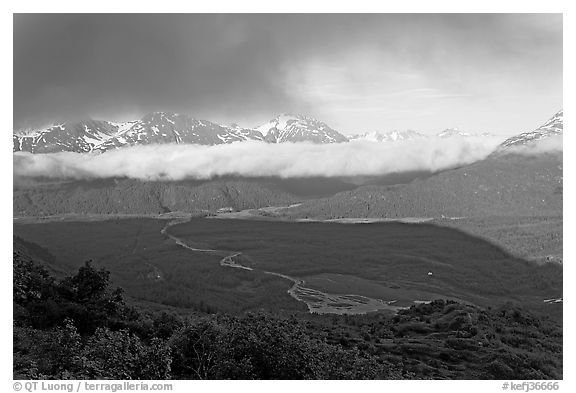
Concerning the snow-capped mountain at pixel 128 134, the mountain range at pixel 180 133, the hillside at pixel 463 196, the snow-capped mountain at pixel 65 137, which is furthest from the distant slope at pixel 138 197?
the hillside at pixel 463 196

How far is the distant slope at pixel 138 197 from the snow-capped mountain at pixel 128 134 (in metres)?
2.09

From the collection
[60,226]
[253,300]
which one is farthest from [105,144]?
[253,300]

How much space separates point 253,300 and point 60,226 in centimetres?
1005

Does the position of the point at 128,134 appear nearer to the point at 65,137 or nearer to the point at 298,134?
the point at 65,137

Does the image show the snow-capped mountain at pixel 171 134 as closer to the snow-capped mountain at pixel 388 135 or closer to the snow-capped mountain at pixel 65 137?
the snow-capped mountain at pixel 65 137

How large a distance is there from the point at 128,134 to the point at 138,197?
480cm

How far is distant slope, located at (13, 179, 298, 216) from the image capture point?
1949cm

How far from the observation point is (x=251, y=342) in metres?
7.30

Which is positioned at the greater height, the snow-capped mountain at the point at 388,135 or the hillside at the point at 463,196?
the snow-capped mountain at the point at 388,135

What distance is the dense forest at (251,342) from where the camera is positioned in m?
6.92

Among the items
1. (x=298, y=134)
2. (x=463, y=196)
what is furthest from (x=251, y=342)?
(x=463, y=196)

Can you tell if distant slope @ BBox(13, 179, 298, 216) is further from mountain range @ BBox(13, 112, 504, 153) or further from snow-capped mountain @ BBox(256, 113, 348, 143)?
snow-capped mountain @ BBox(256, 113, 348, 143)
